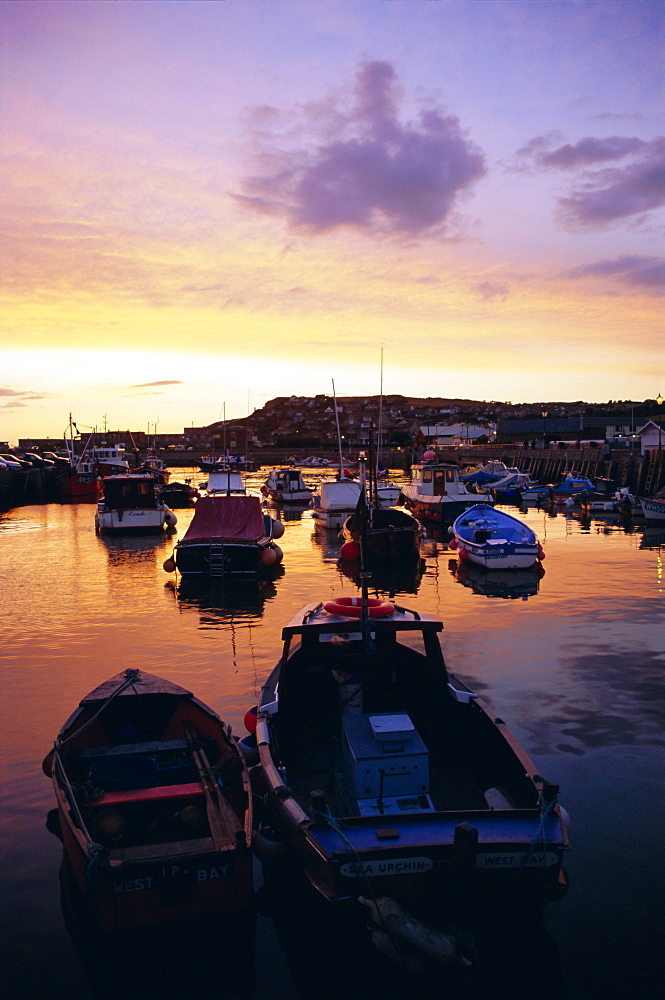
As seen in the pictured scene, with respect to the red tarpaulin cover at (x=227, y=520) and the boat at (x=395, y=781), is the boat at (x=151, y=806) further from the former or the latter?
the red tarpaulin cover at (x=227, y=520)

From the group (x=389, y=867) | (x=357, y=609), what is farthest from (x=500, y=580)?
(x=389, y=867)

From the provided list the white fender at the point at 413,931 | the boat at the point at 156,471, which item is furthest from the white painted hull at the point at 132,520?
the white fender at the point at 413,931

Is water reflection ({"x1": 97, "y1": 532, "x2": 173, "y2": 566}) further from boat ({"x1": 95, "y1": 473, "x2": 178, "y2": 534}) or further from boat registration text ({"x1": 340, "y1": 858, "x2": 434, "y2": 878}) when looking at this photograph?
boat registration text ({"x1": 340, "y1": 858, "x2": 434, "y2": 878})

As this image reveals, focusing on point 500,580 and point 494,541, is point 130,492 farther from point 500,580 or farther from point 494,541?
point 500,580

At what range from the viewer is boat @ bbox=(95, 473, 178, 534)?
44312 mm

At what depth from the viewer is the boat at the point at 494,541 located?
1160 inches

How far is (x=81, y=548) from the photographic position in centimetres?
3912

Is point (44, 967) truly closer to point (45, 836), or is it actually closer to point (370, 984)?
point (45, 836)

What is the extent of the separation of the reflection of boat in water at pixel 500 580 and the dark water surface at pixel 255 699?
0.67 feet

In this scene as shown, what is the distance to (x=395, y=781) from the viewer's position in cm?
873

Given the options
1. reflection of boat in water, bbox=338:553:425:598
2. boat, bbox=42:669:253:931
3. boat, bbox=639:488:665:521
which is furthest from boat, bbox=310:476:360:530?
boat, bbox=42:669:253:931

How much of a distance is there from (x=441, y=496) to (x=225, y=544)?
66.6ft

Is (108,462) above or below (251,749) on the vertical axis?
above

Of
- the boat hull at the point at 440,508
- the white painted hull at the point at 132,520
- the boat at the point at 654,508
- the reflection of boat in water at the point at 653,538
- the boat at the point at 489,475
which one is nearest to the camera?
the reflection of boat in water at the point at 653,538
